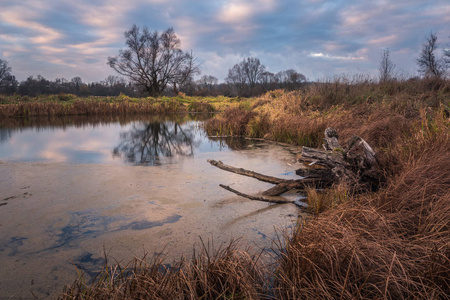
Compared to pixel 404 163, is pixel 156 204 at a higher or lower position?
lower

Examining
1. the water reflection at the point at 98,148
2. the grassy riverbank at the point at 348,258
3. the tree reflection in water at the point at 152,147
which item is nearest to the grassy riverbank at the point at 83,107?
the water reflection at the point at 98,148

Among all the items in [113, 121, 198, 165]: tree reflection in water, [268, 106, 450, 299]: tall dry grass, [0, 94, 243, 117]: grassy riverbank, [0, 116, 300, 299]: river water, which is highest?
[0, 94, 243, 117]: grassy riverbank

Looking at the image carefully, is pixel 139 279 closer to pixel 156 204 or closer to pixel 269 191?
pixel 156 204

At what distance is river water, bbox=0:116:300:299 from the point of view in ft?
7.96

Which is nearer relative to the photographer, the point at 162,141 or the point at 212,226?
the point at 212,226

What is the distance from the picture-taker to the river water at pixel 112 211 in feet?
7.96

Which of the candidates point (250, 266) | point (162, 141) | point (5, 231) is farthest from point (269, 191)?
point (162, 141)

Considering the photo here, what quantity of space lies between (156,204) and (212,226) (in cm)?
100

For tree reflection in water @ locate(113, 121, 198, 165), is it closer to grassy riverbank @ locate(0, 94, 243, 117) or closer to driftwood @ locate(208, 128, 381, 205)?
driftwood @ locate(208, 128, 381, 205)

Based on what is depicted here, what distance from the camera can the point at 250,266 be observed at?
2027mm

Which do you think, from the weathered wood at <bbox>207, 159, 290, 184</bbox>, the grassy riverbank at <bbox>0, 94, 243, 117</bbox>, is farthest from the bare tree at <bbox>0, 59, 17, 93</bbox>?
the weathered wood at <bbox>207, 159, 290, 184</bbox>

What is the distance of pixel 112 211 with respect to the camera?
3.50 m

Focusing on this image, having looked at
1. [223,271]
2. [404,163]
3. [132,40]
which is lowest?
[223,271]

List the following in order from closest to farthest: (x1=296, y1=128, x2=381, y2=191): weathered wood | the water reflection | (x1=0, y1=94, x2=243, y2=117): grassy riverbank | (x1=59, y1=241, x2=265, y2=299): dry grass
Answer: (x1=59, y1=241, x2=265, y2=299): dry grass < (x1=296, y1=128, x2=381, y2=191): weathered wood < the water reflection < (x1=0, y1=94, x2=243, y2=117): grassy riverbank
